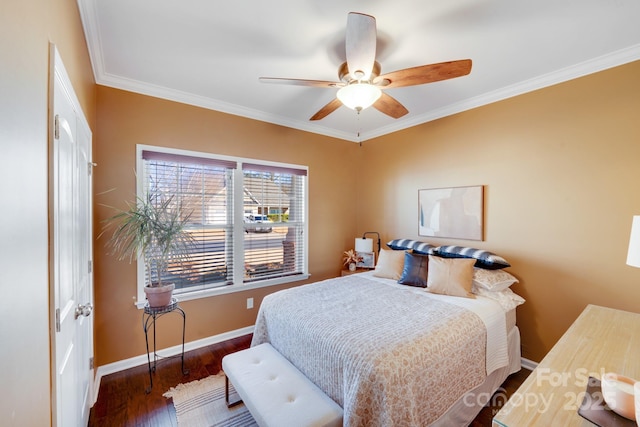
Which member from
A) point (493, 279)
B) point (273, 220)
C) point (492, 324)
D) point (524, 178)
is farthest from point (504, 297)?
point (273, 220)

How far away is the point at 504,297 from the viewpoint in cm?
237

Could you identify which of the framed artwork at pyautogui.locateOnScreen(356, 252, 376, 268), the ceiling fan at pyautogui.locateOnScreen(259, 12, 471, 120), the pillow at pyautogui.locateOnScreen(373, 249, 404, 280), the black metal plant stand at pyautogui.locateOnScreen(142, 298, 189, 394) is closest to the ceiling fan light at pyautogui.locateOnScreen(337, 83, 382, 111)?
the ceiling fan at pyautogui.locateOnScreen(259, 12, 471, 120)

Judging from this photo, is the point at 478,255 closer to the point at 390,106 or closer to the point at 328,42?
the point at 390,106

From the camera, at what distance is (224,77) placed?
247 cm

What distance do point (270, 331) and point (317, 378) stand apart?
673 mm

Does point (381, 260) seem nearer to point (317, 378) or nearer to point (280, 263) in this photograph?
point (280, 263)

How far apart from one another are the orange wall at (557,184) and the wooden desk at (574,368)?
604 millimetres

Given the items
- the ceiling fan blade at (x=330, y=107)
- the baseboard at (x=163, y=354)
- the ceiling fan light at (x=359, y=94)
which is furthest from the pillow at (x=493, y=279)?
the baseboard at (x=163, y=354)

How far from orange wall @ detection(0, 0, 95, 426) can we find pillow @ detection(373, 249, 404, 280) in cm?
271

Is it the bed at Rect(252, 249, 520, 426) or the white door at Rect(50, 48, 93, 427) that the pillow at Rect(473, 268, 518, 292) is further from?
the white door at Rect(50, 48, 93, 427)

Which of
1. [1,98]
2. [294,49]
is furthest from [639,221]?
[1,98]

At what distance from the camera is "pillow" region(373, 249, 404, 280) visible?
9.83ft

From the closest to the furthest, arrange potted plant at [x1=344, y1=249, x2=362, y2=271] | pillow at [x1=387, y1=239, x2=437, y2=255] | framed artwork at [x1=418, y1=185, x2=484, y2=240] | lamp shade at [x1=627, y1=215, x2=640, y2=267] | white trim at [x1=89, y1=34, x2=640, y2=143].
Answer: lamp shade at [x1=627, y1=215, x2=640, y2=267] → white trim at [x1=89, y1=34, x2=640, y2=143] → framed artwork at [x1=418, y1=185, x2=484, y2=240] → pillow at [x1=387, y1=239, x2=437, y2=255] → potted plant at [x1=344, y1=249, x2=362, y2=271]

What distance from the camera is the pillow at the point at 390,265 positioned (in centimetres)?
300
